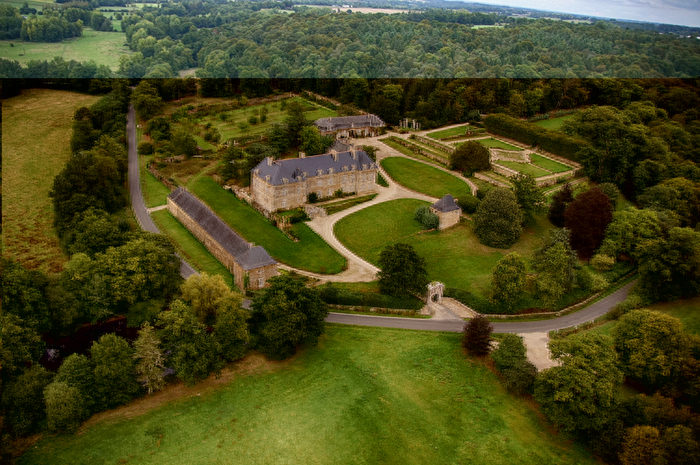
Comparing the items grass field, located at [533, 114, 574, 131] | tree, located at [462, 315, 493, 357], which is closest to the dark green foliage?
tree, located at [462, 315, 493, 357]

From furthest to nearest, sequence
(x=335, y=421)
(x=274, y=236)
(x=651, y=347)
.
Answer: (x=274, y=236) < (x=651, y=347) < (x=335, y=421)

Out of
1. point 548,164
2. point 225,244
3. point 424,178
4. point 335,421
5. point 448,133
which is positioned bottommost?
point 335,421

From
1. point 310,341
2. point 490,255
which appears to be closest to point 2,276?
point 310,341

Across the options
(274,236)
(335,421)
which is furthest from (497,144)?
(335,421)

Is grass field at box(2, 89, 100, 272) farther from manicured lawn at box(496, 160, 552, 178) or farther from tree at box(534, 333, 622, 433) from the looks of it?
manicured lawn at box(496, 160, 552, 178)

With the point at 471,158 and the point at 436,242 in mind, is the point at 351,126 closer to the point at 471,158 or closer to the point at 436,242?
the point at 471,158

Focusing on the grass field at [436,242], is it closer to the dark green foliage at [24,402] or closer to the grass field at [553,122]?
the dark green foliage at [24,402]
